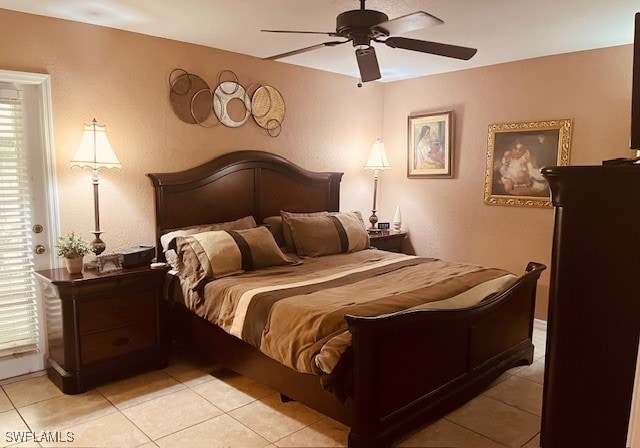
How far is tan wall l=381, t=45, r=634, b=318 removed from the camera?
386 cm

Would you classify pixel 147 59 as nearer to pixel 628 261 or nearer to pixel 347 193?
pixel 347 193

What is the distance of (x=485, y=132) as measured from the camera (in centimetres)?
462

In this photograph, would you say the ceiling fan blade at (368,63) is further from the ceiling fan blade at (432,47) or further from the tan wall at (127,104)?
the tan wall at (127,104)

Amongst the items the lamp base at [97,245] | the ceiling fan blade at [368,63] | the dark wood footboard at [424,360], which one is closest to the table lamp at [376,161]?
the ceiling fan blade at [368,63]

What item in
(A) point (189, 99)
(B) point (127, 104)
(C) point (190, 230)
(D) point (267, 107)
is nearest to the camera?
(B) point (127, 104)

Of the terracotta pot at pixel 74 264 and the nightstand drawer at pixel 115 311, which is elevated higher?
the terracotta pot at pixel 74 264

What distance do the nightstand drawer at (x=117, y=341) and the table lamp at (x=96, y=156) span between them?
59cm

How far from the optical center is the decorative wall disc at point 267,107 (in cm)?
437

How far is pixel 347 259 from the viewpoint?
3973 millimetres

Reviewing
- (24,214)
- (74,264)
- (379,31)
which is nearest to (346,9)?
(379,31)

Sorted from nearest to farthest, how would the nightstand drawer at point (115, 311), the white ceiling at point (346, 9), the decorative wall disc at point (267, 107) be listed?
the white ceiling at point (346, 9)
the nightstand drawer at point (115, 311)
the decorative wall disc at point (267, 107)

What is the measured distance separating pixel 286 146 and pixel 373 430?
9.93ft

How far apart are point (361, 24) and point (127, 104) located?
6.68 feet

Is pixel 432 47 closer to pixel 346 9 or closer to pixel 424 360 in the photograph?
pixel 346 9
